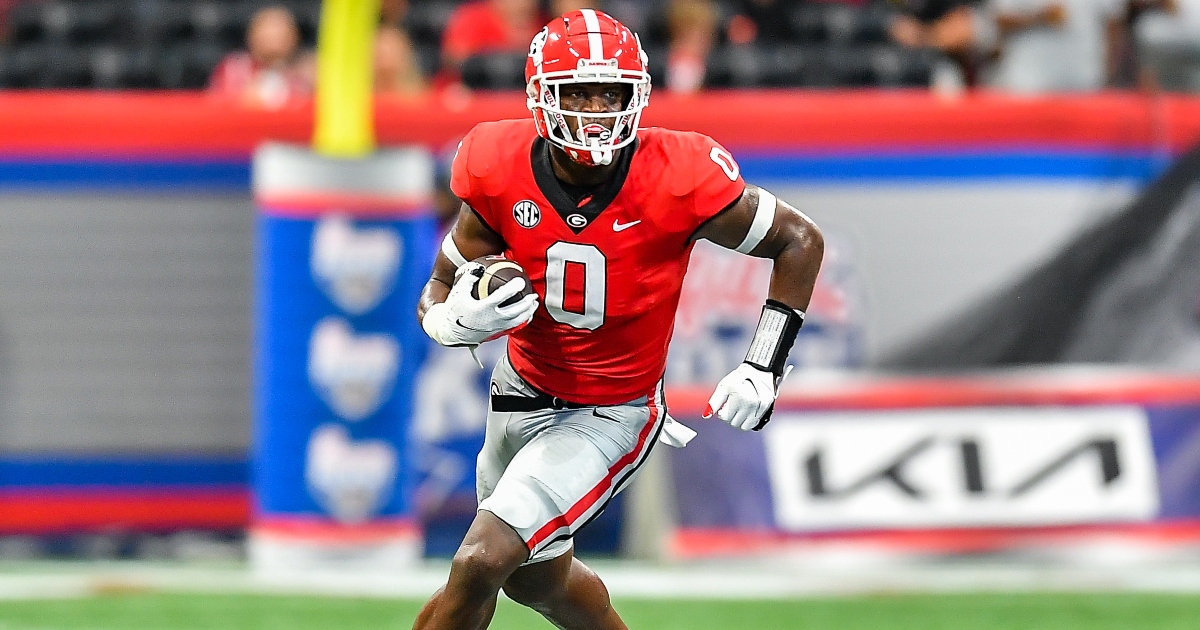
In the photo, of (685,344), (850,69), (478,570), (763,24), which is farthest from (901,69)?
(478,570)

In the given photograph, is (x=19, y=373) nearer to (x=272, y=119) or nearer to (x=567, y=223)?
(x=272, y=119)

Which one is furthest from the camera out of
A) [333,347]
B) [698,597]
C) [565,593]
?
[333,347]

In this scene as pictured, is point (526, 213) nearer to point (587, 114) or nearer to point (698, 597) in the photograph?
point (587, 114)

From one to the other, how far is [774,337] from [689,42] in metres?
4.75

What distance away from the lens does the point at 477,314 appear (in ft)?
13.3

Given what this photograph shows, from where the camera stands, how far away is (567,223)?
4.32 meters

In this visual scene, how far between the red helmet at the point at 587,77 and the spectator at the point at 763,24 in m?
5.17

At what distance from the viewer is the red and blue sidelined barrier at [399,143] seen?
7.77 metres

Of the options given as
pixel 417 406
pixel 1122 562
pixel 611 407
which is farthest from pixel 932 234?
pixel 611 407

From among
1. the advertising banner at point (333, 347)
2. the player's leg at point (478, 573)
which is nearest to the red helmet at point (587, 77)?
the player's leg at point (478, 573)

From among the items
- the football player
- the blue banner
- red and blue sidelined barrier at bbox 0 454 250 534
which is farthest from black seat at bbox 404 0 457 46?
the football player

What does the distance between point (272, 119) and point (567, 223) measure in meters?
3.82

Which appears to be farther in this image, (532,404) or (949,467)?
(949,467)

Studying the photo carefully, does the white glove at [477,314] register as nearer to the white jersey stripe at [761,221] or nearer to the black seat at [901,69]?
the white jersey stripe at [761,221]
